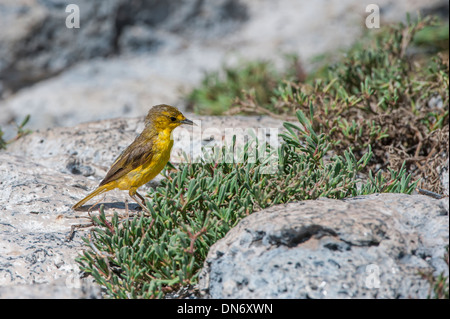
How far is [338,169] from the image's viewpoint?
4496mm

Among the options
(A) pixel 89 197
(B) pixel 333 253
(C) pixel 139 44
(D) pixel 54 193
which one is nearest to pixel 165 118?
(A) pixel 89 197

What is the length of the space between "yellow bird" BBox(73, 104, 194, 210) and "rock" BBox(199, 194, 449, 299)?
1.35m

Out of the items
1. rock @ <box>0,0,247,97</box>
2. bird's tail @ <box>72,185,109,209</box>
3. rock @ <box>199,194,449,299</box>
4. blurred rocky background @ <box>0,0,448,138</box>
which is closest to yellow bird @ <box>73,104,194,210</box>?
bird's tail @ <box>72,185,109,209</box>

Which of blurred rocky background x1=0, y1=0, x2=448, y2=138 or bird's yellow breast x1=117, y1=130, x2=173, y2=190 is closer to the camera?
bird's yellow breast x1=117, y1=130, x2=173, y2=190

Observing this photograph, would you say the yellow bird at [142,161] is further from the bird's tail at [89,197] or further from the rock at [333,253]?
the rock at [333,253]

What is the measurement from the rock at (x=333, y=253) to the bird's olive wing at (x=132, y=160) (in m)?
1.41

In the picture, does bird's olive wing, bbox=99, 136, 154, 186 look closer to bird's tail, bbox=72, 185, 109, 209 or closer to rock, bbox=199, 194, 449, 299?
bird's tail, bbox=72, 185, 109, 209

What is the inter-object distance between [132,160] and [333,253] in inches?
87.1

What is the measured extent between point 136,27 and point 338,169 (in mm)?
7012

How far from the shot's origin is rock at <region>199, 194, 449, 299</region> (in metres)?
3.38

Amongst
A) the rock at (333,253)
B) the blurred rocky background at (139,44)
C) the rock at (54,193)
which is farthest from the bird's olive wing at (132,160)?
the blurred rocky background at (139,44)

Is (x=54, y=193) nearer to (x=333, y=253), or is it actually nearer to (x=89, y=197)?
(x=89, y=197)

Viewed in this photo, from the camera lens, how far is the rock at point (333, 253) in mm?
3377
